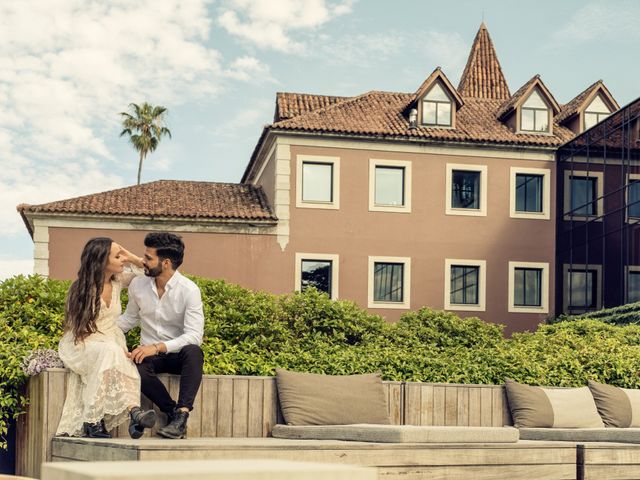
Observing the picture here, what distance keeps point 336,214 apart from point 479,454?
20.8 metres

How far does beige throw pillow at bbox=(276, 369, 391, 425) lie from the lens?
6.98 meters

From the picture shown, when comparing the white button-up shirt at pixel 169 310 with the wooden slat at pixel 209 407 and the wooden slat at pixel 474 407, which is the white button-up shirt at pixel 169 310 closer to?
the wooden slat at pixel 209 407

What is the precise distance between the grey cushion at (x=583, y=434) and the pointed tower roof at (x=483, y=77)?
100ft

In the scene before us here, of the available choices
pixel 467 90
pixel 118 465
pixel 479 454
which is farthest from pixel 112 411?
pixel 467 90

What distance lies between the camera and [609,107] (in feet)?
98.0

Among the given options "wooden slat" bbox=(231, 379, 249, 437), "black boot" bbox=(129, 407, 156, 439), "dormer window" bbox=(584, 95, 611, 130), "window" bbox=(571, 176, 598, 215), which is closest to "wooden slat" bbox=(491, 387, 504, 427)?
"wooden slat" bbox=(231, 379, 249, 437)

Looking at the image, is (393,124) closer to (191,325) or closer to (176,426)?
(191,325)

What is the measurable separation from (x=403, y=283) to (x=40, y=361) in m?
20.6

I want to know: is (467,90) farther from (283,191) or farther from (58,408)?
(58,408)

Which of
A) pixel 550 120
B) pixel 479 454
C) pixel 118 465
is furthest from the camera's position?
pixel 550 120

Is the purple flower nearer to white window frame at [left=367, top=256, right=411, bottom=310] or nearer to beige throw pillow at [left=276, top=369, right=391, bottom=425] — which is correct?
beige throw pillow at [left=276, top=369, right=391, bottom=425]

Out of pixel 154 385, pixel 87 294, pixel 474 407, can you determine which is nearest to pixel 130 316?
pixel 87 294

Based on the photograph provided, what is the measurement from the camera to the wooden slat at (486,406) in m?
7.85

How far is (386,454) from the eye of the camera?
225 inches
